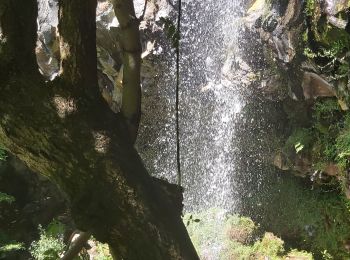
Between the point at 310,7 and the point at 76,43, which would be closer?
the point at 76,43

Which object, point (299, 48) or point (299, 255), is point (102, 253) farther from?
point (299, 48)

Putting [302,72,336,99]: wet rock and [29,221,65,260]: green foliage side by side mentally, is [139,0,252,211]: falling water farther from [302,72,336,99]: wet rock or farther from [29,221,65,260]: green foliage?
[29,221,65,260]: green foliage

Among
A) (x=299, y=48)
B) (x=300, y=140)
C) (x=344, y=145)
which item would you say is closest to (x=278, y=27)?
(x=299, y=48)

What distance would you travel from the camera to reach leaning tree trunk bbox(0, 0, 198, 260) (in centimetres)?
145

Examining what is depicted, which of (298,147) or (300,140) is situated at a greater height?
(300,140)

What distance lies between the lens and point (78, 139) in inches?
58.0

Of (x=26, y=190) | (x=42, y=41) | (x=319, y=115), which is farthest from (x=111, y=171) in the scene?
(x=26, y=190)

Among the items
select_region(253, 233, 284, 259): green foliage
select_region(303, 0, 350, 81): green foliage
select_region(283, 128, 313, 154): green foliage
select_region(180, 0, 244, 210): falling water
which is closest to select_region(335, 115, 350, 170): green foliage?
select_region(303, 0, 350, 81): green foliage

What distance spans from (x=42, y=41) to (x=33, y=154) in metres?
7.23

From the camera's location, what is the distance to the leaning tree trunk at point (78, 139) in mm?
1452

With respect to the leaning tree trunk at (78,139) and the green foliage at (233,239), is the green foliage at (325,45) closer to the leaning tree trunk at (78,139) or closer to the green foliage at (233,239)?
the green foliage at (233,239)

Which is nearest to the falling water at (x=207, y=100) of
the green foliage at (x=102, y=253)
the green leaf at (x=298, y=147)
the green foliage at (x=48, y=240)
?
the green leaf at (x=298, y=147)

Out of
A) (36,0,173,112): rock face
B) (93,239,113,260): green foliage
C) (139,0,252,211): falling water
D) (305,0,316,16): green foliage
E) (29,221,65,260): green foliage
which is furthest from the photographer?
(139,0,252,211): falling water

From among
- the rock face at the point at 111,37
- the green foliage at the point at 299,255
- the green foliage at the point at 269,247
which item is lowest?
the green foliage at the point at 299,255
